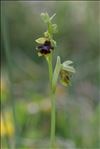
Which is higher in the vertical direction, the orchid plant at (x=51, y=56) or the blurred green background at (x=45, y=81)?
the orchid plant at (x=51, y=56)

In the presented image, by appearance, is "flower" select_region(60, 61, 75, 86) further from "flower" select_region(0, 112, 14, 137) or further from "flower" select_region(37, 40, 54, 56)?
"flower" select_region(0, 112, 14, 137)

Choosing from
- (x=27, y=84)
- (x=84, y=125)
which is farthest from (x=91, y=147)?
(x=27, y=84)

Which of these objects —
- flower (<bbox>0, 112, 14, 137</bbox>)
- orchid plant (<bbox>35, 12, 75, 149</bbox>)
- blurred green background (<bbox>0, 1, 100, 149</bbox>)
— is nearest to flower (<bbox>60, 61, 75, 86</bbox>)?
orchid plant (<bbox>35, 12, 75, 149</bbox>)

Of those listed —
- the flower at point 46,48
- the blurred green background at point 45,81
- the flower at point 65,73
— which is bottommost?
the blurred green background at point 45,81

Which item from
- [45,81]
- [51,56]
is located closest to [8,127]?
[45,81]

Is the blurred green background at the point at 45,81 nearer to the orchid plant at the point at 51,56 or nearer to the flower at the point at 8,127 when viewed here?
the flower at the point at 8,127

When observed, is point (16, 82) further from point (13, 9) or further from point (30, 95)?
point (13, 9)

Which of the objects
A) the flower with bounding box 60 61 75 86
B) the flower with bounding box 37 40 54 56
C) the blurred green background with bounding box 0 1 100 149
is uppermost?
the flower with bounding box 37 40 54 56

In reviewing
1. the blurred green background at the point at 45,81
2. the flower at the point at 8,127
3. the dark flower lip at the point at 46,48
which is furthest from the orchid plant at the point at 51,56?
the flower at the point at 8,127

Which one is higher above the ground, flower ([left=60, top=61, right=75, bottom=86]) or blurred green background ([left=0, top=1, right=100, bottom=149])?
flower ([left=60, top=61, right=75, bottom=86])
